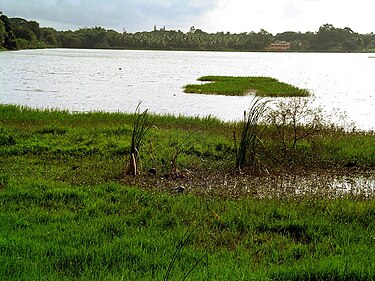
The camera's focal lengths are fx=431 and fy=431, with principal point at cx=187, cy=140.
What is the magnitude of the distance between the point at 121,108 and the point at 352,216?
1874 centimetres

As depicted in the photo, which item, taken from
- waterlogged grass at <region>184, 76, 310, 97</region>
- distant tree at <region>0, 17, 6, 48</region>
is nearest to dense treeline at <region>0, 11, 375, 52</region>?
distant tree at <region>0, 17, 6, 48</region>

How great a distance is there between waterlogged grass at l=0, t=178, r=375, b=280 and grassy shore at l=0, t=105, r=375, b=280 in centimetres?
2

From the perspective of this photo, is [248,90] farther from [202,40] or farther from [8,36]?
[202,40]

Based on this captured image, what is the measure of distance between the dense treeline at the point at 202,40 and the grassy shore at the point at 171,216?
14206 cm

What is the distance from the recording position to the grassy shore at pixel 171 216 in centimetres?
462

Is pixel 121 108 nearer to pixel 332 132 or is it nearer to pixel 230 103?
pixel 230 103

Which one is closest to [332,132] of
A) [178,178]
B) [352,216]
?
[178,178]

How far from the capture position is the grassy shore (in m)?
4.62

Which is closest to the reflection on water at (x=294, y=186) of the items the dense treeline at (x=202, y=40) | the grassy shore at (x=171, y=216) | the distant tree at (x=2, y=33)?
the grassy shore at (x=171, y=216)

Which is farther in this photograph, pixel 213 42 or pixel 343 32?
pixel 213 42

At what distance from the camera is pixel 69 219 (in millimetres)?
6035

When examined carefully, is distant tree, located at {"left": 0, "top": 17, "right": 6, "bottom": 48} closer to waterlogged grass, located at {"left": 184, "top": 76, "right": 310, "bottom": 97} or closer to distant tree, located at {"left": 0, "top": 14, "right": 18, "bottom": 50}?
distant tree, located at {"left": 0, "top": 14, "right": 18, "bottom": 50}

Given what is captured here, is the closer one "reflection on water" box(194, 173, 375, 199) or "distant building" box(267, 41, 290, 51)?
"reflection on water" box(194, 173, 375, 199)

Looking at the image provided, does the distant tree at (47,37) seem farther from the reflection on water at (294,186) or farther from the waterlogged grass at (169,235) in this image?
the waterlogged grass at (169,235)
